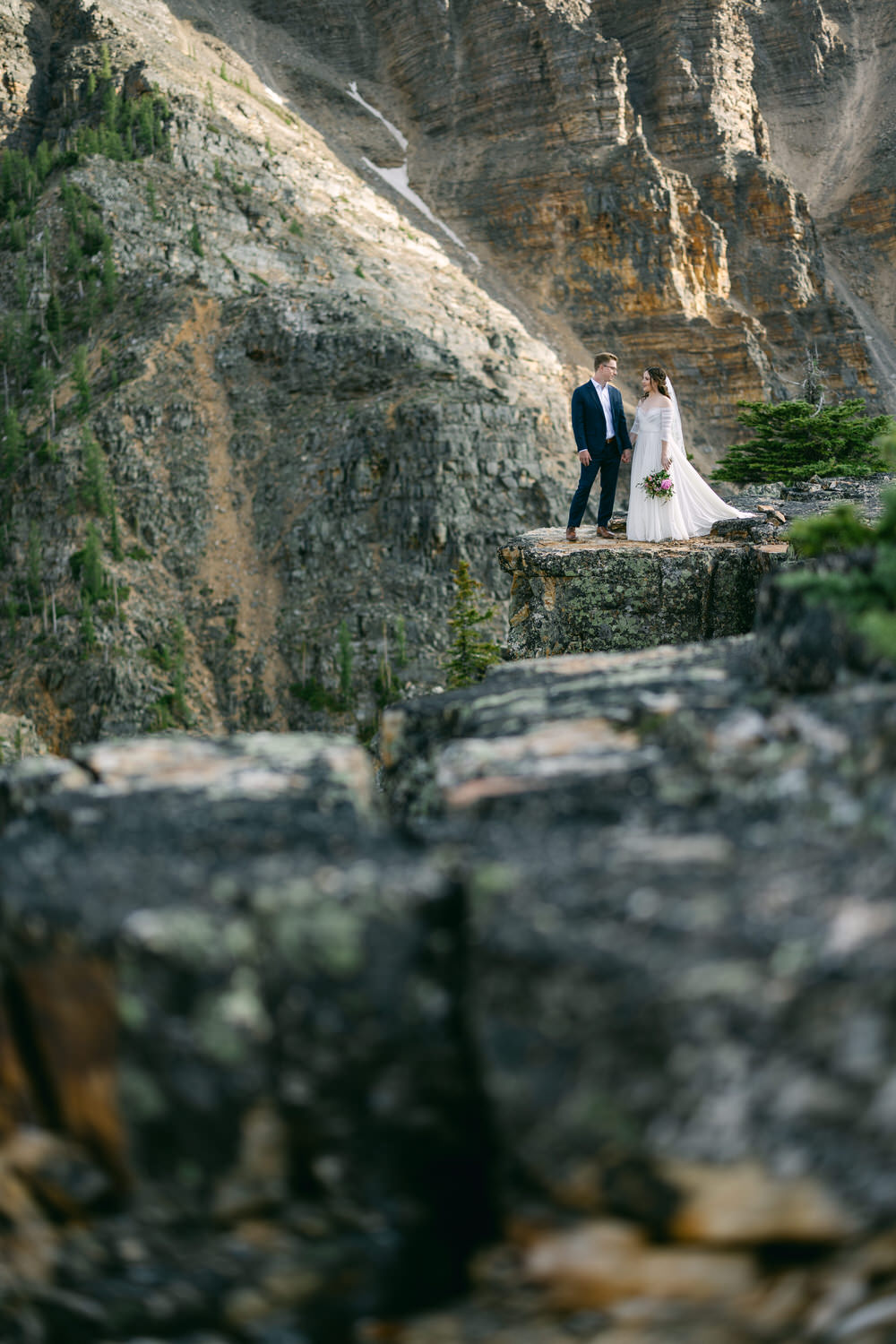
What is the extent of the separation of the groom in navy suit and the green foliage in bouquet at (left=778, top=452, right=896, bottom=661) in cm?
667

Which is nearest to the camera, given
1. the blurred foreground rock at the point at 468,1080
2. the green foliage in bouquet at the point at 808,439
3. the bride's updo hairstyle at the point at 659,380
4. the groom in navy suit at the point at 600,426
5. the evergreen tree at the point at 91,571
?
the blurred foreground rock at the point at 468,1080

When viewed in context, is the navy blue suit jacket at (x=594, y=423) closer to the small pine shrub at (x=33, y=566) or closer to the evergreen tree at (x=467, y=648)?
the evergreen tree at (x=467, y=648)

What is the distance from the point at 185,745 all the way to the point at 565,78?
84096 mm

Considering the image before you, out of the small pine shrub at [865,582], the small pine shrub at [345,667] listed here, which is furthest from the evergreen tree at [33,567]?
the small pine shrub at [865,582]

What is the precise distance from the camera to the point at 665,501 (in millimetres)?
11688

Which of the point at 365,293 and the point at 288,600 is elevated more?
the point at 365,293

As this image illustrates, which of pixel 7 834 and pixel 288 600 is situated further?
pixel 288 600

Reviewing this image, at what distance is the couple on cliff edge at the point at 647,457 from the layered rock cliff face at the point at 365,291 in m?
27.1

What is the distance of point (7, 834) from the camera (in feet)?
12.4

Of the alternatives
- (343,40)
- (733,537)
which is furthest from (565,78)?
(733,537)

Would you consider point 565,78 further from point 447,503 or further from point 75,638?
point 75,638

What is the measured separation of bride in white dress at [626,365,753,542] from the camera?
445 inches

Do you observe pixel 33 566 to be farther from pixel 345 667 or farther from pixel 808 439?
pixel 808 439

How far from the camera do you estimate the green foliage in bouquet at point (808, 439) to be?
20750 millimetres
